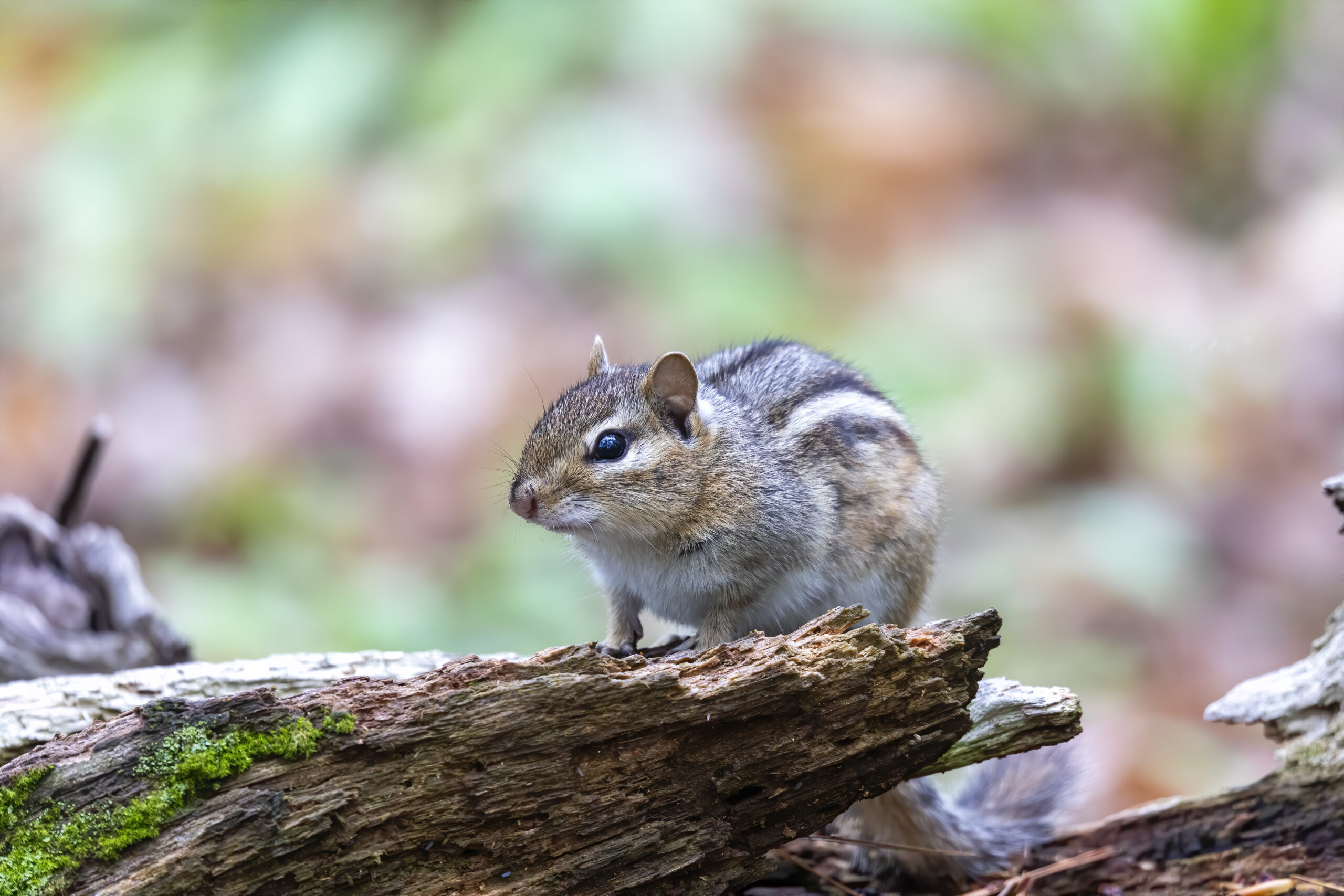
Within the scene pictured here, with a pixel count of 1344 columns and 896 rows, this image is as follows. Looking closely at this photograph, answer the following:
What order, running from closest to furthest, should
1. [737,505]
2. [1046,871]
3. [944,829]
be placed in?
[1046,871], [944,829], [737,505]

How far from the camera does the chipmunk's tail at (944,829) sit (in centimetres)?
317

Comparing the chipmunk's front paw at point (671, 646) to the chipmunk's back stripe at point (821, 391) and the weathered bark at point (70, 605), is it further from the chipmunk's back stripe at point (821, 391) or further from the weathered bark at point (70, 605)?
the weathered bark at point (70, 605)

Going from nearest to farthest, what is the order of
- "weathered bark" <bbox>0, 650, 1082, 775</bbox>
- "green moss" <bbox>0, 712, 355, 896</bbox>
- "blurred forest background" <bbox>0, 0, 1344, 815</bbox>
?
"green moss" <bbox>0, 712, 355, 896</bbox> < "weathered bark" <bbox>0, 650, 1082, 775</bbox> < "blurred forest background" <bbox>0, 0, 1344, 815</bbox>

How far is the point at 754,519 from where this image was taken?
3281 millimetres

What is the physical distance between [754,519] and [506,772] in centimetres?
117

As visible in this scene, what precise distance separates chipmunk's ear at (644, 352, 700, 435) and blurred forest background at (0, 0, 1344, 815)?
2.40 m

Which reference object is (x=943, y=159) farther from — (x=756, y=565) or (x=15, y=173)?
(x=15, y=173)

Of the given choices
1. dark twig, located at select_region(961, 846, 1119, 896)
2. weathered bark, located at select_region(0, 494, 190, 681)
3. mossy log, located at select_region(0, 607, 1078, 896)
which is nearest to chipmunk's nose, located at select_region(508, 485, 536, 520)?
mossy log, located at select_region(0, 607, 1078, 896)

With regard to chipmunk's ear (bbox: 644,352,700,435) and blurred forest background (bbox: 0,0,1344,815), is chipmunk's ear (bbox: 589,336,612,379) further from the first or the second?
blurred forest background (bbox: 0,0,1344,815)

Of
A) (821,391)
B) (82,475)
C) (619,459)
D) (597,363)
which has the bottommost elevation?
(619,459)

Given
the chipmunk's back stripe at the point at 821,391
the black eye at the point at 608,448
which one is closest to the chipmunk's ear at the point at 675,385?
the black eye at the point at 608,448

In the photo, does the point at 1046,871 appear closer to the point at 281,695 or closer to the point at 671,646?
the point at 671,646

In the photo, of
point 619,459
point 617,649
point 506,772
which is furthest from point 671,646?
point 506,772

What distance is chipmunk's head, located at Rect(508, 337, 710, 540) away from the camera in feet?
10.3
